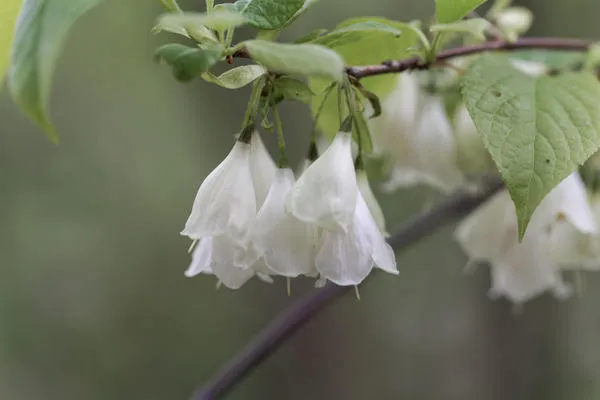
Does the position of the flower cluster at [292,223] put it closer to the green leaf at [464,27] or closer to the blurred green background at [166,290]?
the green leaf at [464,27]

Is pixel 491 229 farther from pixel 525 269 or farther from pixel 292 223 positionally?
pixel 292 223

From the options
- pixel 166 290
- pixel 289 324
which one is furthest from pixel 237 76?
pixel 166 290

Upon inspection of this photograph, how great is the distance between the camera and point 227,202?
0.35 m

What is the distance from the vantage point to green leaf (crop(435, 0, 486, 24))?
0.38 metres

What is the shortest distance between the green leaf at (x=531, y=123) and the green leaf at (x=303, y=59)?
0.11 m

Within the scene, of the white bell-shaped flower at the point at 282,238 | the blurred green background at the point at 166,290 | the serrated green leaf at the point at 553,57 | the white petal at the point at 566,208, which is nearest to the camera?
the white bell-shaped flower at the point at 282,238

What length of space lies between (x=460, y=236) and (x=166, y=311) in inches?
Answer: 72.7

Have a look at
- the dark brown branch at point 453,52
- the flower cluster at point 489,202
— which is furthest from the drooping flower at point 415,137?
the dark brown branch at point 453,52

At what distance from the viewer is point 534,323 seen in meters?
1.89

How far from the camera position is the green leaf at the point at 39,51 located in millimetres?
236

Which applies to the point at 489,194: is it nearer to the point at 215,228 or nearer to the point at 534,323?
the point at 215,228

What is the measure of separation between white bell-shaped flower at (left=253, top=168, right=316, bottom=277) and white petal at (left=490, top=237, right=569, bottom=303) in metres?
0.29

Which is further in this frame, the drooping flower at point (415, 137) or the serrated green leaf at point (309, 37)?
the drooping flower at point (415, 137)

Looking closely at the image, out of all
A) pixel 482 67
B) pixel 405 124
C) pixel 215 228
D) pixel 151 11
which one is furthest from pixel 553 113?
pixel 151 11
